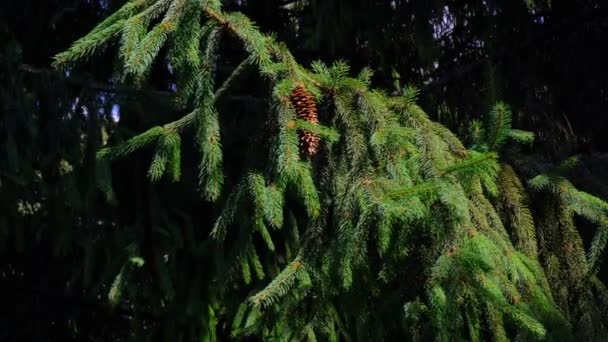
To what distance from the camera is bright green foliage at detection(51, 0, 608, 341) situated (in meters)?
1.67

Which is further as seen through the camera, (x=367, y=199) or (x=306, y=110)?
(x=306, y=110)

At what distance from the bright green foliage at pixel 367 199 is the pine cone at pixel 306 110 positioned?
34mm

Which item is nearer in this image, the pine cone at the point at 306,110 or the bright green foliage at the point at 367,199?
the bright green foliage at the point at 367,199

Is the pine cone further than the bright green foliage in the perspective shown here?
Yes

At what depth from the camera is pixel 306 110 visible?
6.09ft

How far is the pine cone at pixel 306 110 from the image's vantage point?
6.08 feet

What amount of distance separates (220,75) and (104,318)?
1.74 meters

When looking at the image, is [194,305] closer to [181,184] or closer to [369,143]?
[181,184]

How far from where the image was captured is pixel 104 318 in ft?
12.8

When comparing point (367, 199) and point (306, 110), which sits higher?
point (306, 110)

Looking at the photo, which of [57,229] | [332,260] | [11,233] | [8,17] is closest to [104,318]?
[11,233]

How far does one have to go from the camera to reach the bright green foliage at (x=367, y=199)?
5.49 ft

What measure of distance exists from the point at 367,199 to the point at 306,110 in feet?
1.02

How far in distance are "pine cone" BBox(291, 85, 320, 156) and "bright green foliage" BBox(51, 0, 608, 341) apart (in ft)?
0.11
